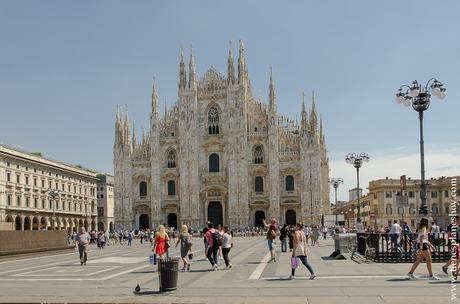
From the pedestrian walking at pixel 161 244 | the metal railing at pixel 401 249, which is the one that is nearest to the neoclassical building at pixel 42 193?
the pedestrian walking at pixel 161 244

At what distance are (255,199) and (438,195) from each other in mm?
33248

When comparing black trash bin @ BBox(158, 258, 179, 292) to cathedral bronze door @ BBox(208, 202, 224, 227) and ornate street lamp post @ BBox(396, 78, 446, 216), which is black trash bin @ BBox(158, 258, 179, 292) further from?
cathedral bronze door @ BBox(208, 202, 224, 227)

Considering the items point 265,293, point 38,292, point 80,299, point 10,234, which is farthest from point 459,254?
point 10,234

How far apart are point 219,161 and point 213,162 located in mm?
846

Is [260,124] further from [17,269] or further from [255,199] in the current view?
[17,269]

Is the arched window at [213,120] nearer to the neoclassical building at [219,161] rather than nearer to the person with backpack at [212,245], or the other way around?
the neoclassical building at [219,161]

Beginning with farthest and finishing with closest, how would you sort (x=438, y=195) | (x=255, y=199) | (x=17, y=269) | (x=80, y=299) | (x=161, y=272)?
(x=438, y=195) < (x=255, y=199) < (x=17, y=269) < (x=161, y=272) < (x=80, y=299)

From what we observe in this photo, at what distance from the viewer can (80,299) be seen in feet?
40.4

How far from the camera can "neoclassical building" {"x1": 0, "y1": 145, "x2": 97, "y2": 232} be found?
217ft

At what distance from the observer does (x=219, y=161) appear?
7506cm

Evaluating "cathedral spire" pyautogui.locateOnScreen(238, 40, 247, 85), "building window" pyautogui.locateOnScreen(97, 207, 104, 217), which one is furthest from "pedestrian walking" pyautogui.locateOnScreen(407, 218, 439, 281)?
"building window" pyautogui.locateOnScreen(97, 207, 104, 217)

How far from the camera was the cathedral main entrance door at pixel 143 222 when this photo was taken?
7712cm

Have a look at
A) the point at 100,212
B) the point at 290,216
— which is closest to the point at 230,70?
the point at 290,216

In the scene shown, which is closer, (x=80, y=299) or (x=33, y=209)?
(x=80, y=299)
